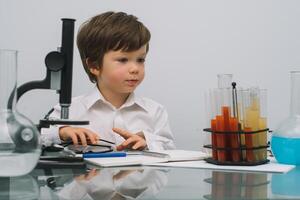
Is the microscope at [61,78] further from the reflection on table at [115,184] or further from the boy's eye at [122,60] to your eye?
the boy's eye at [122,60]

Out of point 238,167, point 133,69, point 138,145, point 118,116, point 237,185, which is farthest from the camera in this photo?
point 118,116

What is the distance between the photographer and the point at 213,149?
1045 millimetres

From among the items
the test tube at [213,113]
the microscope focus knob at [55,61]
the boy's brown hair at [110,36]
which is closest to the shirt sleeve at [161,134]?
the boy's brown hair at [110,36]

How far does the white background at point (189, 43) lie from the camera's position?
207 centimetres

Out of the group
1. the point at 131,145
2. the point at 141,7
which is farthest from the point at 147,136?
the point at 141,7

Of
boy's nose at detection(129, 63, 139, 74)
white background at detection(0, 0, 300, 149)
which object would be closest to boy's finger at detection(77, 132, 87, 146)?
boy's nose at detection(129, 63, 139, 74)

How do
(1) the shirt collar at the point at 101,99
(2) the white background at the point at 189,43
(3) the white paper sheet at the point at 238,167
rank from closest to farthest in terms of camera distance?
(3) the white paper sheet at the point at 238,167 < (1) the shirt collar at the point at 101,99 < (2) the white background at the point at 189,43

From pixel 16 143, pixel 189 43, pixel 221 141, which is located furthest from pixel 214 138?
pixel 189 43

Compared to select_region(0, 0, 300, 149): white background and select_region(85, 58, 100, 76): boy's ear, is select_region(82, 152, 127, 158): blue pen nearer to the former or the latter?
select_region(85, 58, 100, 76): boy's ear

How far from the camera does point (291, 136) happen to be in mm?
1062

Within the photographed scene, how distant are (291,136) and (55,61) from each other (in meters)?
0.50

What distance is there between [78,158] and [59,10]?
1.19 meters

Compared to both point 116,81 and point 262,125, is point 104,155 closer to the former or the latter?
point 262,125

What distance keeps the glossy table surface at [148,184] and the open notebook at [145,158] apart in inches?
1.5
